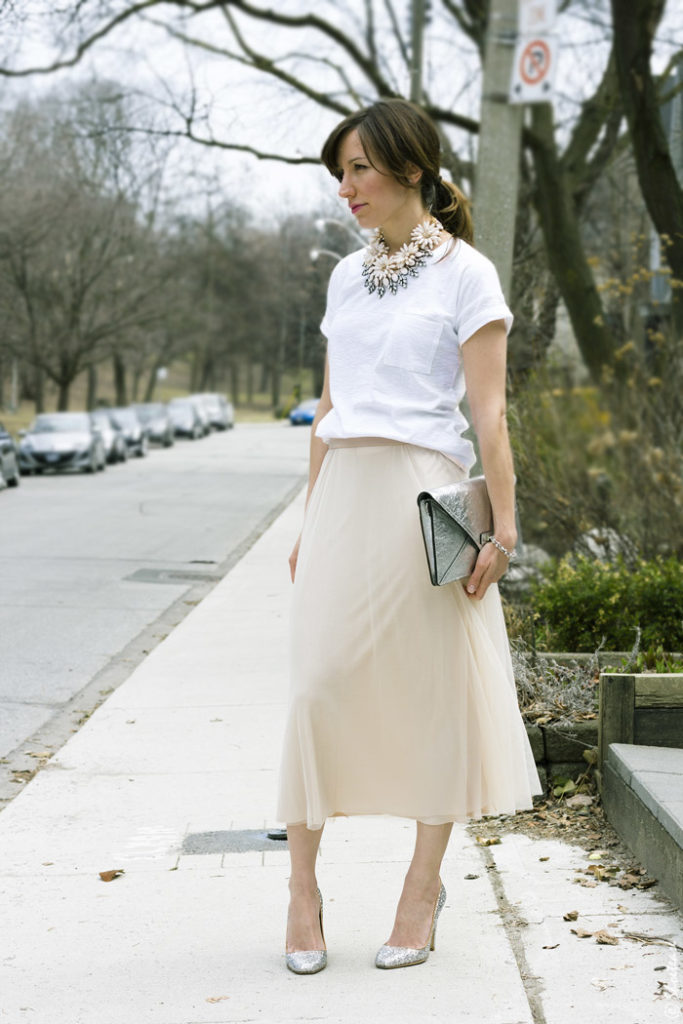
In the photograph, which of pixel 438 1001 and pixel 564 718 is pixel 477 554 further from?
pixel 564 718

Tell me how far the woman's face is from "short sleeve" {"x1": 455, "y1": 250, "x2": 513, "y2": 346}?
0.78 feet

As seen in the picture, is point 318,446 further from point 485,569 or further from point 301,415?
point 301,415

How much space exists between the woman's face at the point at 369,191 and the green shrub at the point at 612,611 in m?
3.46

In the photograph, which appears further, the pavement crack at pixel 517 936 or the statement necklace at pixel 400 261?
the statement necklace at pixel 400 261

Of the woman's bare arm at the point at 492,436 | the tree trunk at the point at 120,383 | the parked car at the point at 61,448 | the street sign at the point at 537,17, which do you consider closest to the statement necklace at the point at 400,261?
the woman's bare arm at the point at 492,436

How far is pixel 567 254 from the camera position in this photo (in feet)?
42.6

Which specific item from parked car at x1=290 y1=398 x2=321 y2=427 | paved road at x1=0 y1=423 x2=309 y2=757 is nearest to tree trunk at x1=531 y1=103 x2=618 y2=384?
paved road at x1=0 y1=423 x2=309 y2=757

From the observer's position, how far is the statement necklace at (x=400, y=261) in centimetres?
321

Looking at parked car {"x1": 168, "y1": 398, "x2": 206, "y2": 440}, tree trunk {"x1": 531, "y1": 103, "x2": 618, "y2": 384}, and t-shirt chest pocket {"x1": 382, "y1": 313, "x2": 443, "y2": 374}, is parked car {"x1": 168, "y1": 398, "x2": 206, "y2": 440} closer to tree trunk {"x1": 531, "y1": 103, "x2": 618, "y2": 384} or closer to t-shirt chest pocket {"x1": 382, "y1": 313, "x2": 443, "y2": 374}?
tree trunk {"x1": 531, "y1": 103, "x2": 618, "y2": 384}

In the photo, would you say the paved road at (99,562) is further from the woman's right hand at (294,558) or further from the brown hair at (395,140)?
A: the brown hair at (395,140)

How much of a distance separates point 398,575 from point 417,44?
14.4m

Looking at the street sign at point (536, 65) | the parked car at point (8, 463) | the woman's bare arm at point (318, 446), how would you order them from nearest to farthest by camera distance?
the woman's bare arm at point (318, 446) → the street sign at point (536, 65) → the parked car at point (8, 463)

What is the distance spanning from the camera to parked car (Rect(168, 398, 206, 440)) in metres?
51.2

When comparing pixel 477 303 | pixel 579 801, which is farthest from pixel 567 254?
pixel 477 303
